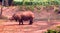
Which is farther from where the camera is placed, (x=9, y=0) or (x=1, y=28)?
(x=9, y=0)

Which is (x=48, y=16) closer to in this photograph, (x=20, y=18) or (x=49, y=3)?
(x=49, y=3)

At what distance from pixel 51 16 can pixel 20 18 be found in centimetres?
457

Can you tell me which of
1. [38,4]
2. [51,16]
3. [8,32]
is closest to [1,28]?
[8,32]

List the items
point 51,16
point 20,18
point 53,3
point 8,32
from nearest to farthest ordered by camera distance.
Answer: point 8,32 → point 20,18 → point 51,16 → point 53,3

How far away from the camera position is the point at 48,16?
69.6 feet

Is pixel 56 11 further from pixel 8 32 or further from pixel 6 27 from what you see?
pixel 8 32

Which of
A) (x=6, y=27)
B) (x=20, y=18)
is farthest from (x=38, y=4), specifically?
(x=6, y=27)

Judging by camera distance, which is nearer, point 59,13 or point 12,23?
point 12,23

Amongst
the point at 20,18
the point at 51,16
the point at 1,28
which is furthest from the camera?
the point at 51,16

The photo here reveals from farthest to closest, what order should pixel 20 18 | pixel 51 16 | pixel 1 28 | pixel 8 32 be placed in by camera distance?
1. pixel 51 16
2. pixel 20 18
3. pixel 1 28
4. pixel 8 32

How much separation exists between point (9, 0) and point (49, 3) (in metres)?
3.58

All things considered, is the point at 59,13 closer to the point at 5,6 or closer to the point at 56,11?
the point at 56,11

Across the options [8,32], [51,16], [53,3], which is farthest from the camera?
[53,3]

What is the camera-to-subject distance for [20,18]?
672 inches
